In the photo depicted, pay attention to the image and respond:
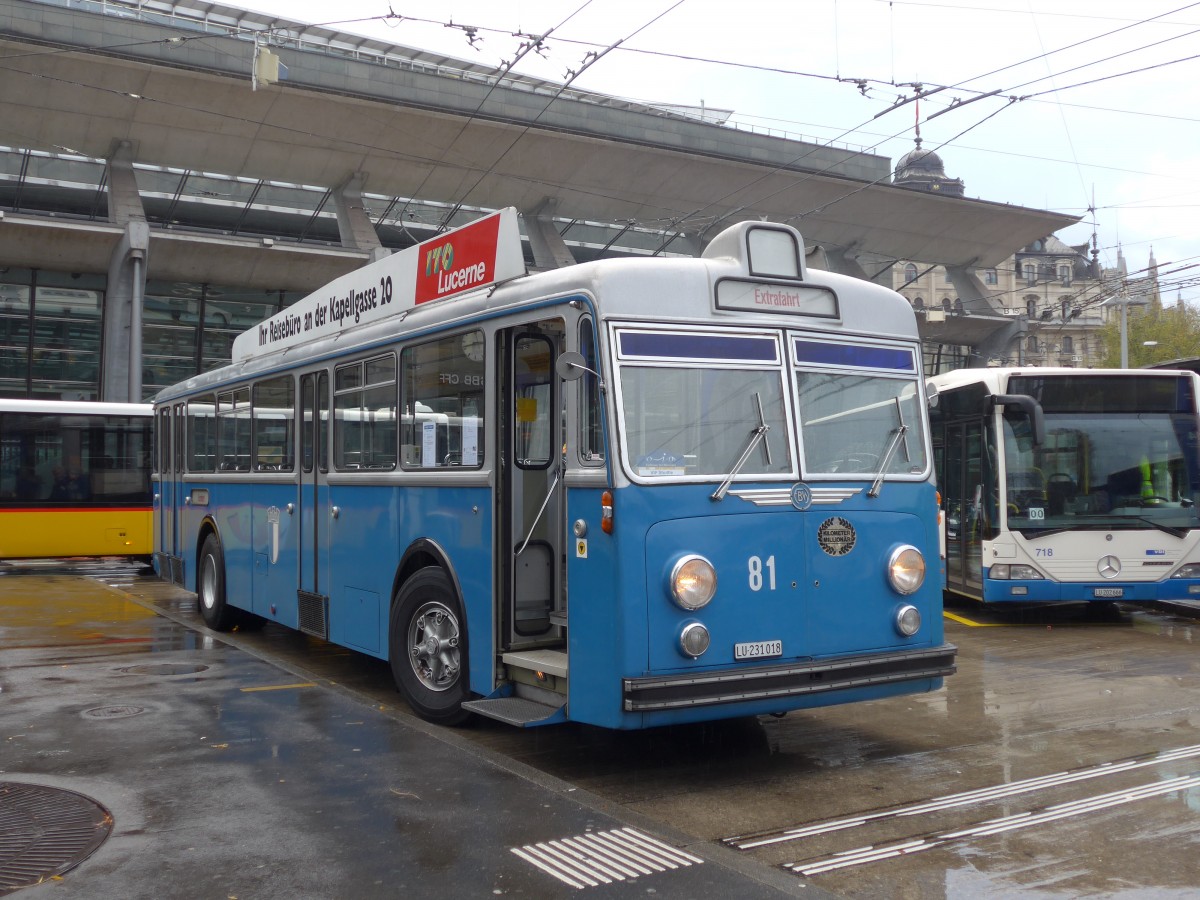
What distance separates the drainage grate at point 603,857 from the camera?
4.83 meters

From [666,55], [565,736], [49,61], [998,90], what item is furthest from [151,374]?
[565,736]

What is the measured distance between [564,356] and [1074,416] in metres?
8.82

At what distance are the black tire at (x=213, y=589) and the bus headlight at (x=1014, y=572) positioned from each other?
8317 millimetres

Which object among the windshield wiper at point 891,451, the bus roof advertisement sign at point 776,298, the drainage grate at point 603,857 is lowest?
the drainage grate at point 603,857

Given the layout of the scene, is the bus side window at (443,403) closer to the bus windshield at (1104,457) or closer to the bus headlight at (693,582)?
the bus headlight at (693,582)

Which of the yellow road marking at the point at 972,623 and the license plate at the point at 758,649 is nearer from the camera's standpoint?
the license plate at the point at 758,649

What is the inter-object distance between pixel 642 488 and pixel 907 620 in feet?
6.10

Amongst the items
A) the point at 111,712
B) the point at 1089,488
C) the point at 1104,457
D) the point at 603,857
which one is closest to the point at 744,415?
the point at 603,857

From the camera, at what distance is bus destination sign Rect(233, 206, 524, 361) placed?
727cm

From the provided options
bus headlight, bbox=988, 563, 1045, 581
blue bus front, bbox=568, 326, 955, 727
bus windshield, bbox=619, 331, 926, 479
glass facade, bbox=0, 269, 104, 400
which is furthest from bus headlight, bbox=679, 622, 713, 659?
glass facade, bbox=0, 269, 104, 400

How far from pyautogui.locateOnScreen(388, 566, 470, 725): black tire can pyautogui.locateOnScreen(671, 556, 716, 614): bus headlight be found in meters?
1.83

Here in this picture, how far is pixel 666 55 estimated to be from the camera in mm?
14547

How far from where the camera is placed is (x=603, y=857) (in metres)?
5.05

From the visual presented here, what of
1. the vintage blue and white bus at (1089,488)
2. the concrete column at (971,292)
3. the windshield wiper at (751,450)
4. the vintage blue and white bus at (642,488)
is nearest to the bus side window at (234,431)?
the vintage blue and white bus at (642,488)
